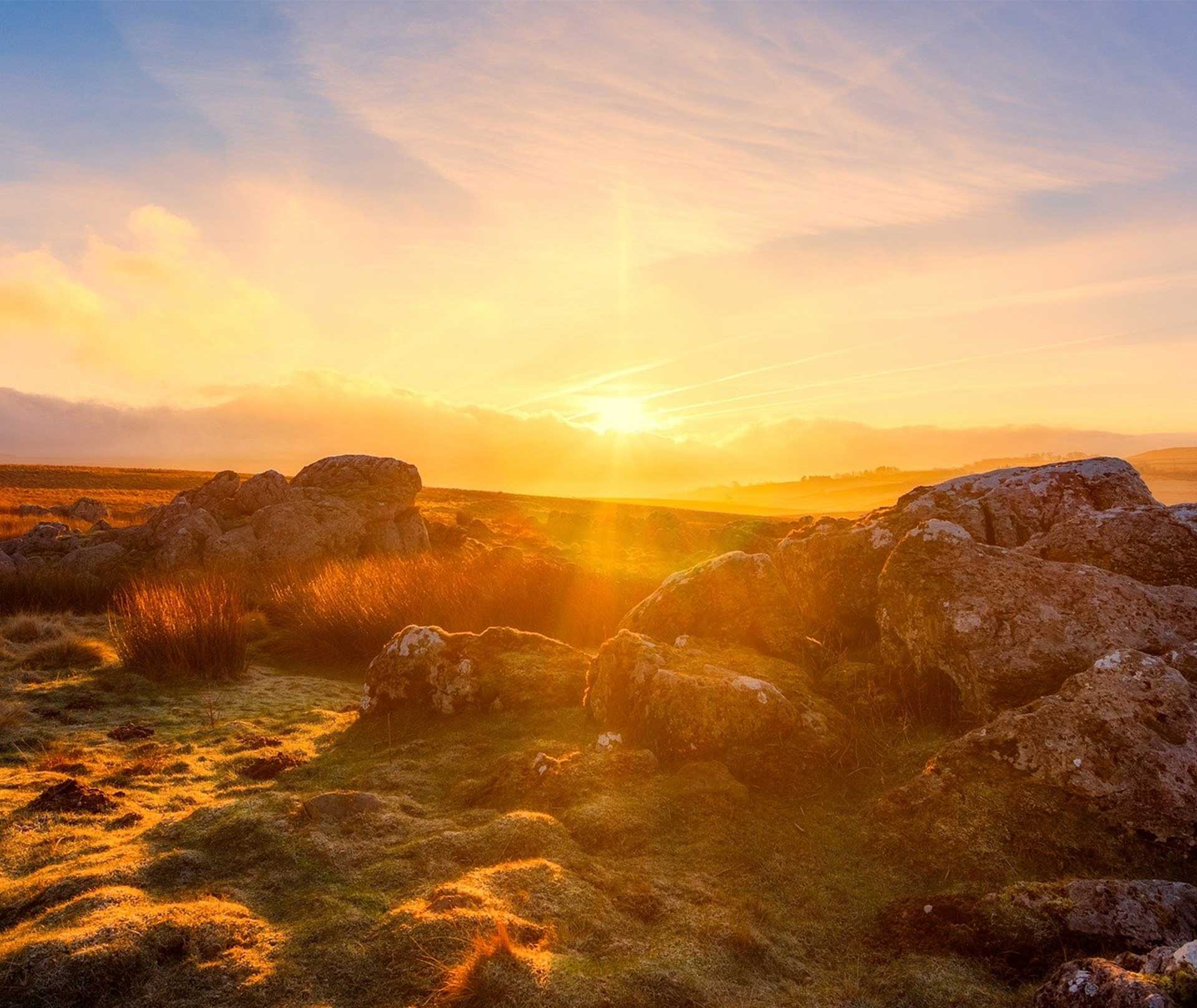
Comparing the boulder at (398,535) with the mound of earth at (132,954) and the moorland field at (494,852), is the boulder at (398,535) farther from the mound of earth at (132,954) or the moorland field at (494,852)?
the mound of earth at (132,954)

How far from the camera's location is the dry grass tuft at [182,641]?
9531mm

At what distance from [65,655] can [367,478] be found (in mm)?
11858

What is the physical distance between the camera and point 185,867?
4531mm

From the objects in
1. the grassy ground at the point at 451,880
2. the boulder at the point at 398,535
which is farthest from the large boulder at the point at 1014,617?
the boulder at the point at 398,535

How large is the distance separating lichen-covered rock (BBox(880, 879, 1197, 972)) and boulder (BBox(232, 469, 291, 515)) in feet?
63.7

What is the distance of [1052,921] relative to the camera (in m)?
3.84

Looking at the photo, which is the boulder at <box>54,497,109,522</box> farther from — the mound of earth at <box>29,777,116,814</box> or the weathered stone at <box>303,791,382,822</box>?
the weathered stone at <box>303,791,382,822</box>

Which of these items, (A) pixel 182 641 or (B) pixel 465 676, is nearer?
(B) pixel 465 676

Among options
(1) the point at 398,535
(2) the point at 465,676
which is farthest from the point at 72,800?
(1) the point at 398,535

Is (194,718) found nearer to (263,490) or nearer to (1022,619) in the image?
(1022,619)

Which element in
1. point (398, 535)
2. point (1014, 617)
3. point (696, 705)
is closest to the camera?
point (1014, 617)

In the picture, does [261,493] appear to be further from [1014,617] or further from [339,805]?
[1014,617]

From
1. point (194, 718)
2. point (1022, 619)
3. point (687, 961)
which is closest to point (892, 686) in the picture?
point (1022, 619)

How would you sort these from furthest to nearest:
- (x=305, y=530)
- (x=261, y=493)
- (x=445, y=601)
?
(x=261, y=493)
(x=305, y=530)
(x=445, y=601)
